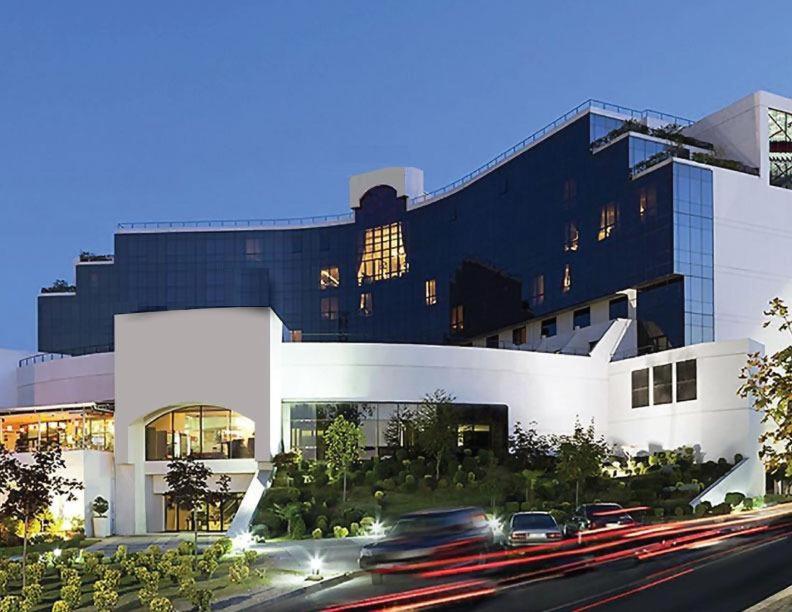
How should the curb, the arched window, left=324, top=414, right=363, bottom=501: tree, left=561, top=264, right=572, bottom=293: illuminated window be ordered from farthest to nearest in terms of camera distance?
left=561, top=264, right=572, bottom=293: illuminated window, the arched window, left=324, top=414, right=363, bottom=501: tree, the curb

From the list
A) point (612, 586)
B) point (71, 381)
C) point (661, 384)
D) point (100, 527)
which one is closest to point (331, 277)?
point (71, 381)

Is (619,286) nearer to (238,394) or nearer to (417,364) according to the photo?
(417,364)

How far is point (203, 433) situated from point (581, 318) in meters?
31.2

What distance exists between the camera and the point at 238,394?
49562 mm

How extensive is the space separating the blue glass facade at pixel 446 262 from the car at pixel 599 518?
29.5 meters

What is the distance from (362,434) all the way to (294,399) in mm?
4112

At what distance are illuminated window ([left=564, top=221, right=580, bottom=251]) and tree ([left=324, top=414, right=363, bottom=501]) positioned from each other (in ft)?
90.8

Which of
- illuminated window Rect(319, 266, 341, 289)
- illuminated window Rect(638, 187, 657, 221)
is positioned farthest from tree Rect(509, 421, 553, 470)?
illuminated window Rect(319, 266, 341, 289)

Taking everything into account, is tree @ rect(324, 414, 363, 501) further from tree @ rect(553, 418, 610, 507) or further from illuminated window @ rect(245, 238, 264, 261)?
illuminated window @ rect(245, 238, 264, 261)

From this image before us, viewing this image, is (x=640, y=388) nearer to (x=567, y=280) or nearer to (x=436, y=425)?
(x=567, y=280)

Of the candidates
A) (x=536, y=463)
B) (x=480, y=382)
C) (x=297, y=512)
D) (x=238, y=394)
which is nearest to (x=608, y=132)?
(x=480, y=382)

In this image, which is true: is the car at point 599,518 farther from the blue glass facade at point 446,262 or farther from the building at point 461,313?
the blue glass facade at point 446,262

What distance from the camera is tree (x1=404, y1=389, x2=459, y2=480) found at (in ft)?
165

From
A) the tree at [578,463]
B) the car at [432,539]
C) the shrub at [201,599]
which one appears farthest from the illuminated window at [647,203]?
the shrub at [201,599]
